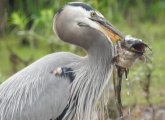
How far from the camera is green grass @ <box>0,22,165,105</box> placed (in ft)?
26.3

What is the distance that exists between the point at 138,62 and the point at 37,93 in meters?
2.31

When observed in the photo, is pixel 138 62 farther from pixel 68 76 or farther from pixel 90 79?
pixel 68 76

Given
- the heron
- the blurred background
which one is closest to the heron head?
the heron

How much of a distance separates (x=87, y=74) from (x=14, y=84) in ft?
1.82

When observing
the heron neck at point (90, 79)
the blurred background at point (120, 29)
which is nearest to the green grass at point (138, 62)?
the blurred background at point (120, 29)

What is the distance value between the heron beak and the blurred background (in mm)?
963

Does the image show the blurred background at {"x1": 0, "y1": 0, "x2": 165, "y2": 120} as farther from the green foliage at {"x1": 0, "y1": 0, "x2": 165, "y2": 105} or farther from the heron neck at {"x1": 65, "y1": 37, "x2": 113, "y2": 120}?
the heron neck at {"x1": 65, "y1": 37, "x2": 113, "y2": 120}

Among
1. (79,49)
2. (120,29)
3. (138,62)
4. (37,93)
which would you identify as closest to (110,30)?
(37,93)

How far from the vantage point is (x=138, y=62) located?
307 inches

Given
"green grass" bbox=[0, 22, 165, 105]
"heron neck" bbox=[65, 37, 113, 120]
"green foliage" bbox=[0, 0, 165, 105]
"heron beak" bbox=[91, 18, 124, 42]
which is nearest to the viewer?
"heron beak" bbox=[91, 18, 124, 42]

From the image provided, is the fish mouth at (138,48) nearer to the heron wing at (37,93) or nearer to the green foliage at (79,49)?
the heron wing at (37,93)

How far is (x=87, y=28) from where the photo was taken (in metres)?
5.64

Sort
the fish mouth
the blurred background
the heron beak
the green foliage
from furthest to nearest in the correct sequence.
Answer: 1. the green foliage
2. the blurred background
3. the heron beak
4. the fish mouth

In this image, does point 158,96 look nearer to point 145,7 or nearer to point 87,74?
point 87,74
